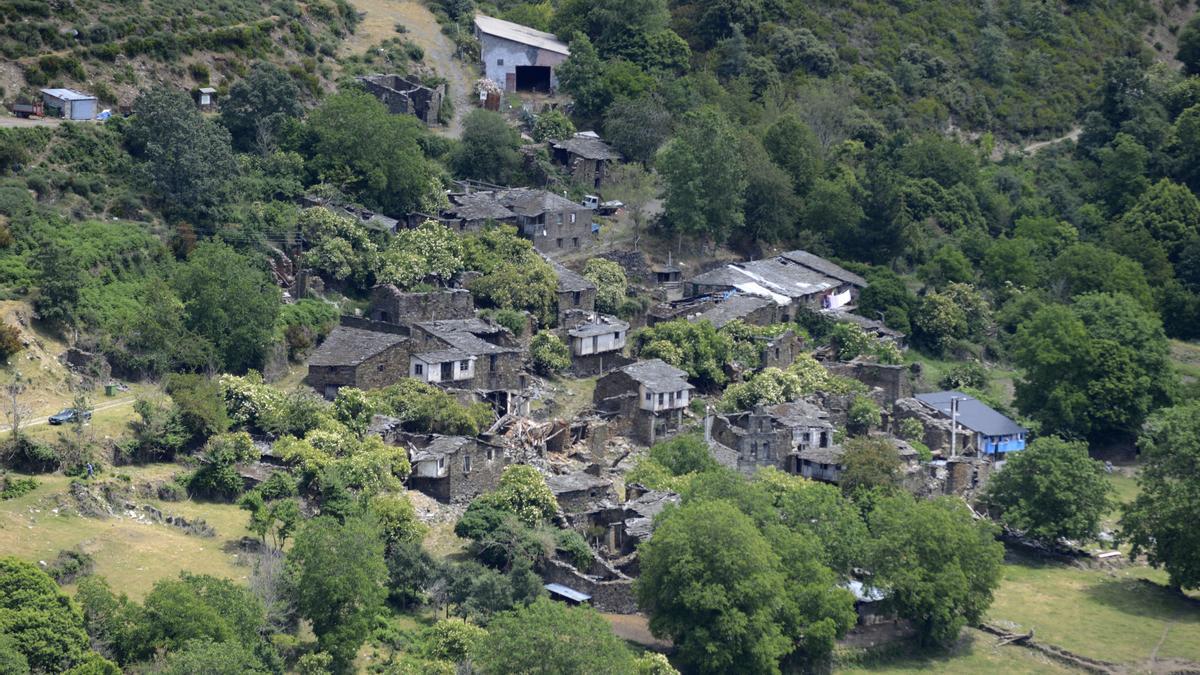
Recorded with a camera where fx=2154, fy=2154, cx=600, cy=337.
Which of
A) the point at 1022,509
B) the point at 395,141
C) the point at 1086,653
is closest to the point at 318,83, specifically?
the point at 395,141

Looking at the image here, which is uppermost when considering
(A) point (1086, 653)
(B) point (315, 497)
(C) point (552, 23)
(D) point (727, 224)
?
(C) point (552, 23)

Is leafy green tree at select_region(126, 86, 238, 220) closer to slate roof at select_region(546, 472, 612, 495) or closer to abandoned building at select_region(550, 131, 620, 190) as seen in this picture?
abandoned building at select_region(550, 131, 620, 190)

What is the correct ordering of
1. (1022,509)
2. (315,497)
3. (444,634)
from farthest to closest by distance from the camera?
(1022,509) → (315,497) → (444,634)

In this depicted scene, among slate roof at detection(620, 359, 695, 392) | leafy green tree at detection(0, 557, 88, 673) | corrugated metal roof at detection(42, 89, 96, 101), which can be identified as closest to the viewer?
leafy green tree at detection(0, 557, 88, 673)

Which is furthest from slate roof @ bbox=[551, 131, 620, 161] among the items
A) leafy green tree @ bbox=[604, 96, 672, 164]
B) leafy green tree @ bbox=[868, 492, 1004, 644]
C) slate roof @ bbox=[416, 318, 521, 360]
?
leafy green tree @ bbox=[868, 492, 1004, 644]

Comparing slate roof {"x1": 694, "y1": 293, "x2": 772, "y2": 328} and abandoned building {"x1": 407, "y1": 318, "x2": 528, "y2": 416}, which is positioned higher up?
slate roof {"x1": 694, "y1": 293, "x2": 772, "y2": 328}

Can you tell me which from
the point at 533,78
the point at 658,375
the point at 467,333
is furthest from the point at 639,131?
the point at 467,333

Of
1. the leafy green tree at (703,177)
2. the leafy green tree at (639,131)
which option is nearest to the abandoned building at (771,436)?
the leafy green tree at (703,177)

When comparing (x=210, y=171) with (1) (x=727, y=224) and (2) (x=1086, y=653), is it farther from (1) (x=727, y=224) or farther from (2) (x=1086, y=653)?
(2) (x=1086, y=653)
